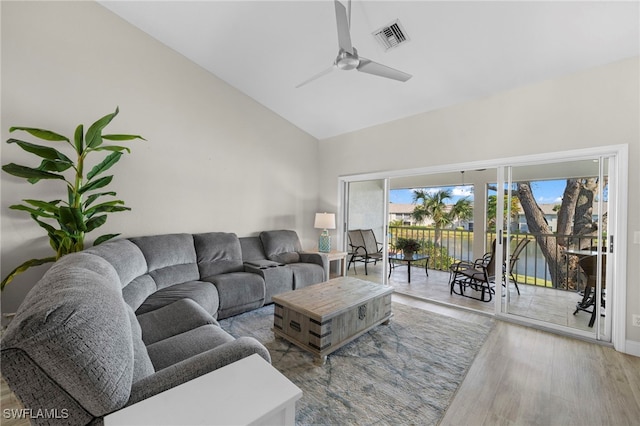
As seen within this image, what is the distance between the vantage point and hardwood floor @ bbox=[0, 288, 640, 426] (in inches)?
65.1

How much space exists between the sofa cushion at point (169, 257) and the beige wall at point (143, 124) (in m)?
0.33

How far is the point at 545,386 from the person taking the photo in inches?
76.3

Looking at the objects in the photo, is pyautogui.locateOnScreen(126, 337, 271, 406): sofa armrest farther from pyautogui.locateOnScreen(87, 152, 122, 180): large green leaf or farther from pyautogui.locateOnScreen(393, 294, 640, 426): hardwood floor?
pyautogui.locateOnScreen(87, 152, 122, 180): large green leaf

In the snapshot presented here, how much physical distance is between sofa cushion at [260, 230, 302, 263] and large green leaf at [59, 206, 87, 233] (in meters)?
2.28

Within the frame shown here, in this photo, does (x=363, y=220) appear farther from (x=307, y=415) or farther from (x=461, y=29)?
(x=307, y=415)

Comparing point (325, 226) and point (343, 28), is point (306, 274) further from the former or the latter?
point (343, 28)

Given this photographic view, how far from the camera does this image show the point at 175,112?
3.44m

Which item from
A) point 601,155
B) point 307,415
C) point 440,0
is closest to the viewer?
Result: point 307,415

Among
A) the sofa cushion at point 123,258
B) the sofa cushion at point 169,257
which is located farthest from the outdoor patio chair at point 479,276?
the sofa cushion at point 123,258

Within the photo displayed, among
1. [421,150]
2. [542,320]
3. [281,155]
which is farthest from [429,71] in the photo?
[542,320]

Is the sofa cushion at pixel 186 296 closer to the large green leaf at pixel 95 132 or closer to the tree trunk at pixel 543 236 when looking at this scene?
the large green leaf at pixel 95 132

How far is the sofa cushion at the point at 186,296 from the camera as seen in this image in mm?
2444

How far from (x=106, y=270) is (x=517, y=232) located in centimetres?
410

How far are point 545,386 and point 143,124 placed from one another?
4.67 meters
